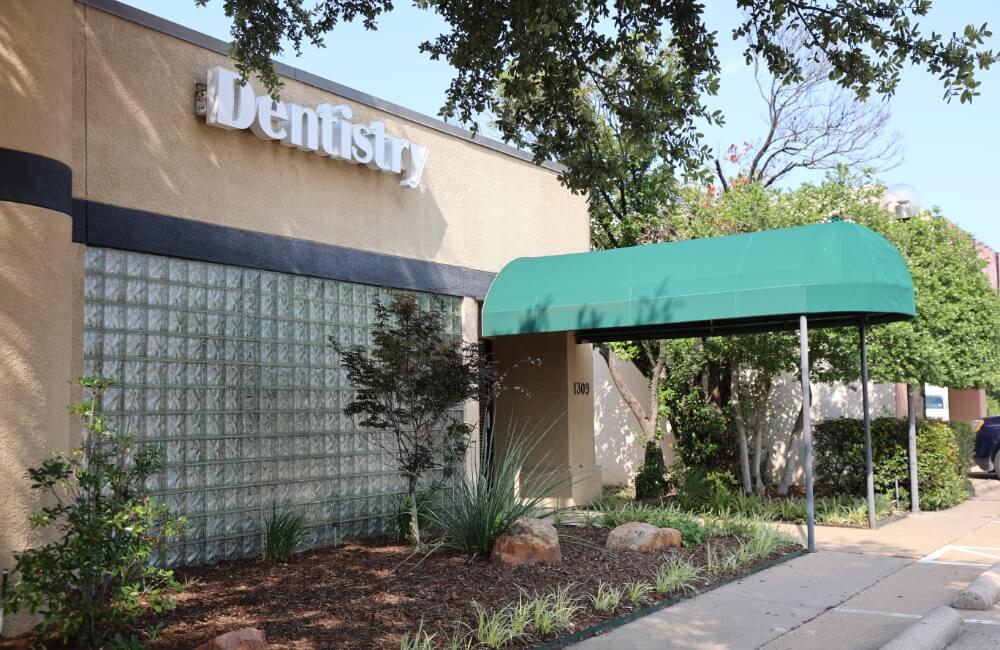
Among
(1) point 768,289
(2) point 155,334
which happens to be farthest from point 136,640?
(1) point 768,289

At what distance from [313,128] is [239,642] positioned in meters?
6.65

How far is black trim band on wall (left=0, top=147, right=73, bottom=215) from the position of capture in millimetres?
6891

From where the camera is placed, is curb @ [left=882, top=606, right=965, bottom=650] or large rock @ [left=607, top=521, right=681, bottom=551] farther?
large rock @ [left=607, top=521, right=681, bottom=551]

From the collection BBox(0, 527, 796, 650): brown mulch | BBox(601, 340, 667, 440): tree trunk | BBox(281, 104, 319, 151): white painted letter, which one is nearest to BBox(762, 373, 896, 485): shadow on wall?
BBox(601, 340, 667, 440): tree trunk

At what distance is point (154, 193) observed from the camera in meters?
9.05

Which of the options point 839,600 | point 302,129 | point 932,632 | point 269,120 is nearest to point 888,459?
point 839,600

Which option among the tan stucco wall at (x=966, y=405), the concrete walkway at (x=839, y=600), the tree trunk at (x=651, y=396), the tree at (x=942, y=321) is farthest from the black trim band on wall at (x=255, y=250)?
the tan stucco wall at (x=966, y=405)

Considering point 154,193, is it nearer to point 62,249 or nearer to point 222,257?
point 222,257

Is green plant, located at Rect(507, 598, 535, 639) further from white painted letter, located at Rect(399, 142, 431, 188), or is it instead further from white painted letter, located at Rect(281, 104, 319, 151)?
white painted letter, located at Rect(399, 142, 431, 188)

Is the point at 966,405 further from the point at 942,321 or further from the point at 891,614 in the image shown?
the point at 891,614

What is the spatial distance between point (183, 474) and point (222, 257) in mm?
2285

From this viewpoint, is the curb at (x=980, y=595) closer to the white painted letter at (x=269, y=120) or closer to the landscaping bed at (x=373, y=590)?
the landscaping bed at (x=373, y=590)

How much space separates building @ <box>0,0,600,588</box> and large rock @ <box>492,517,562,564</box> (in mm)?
2686

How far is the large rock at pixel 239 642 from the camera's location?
5.54 metres
